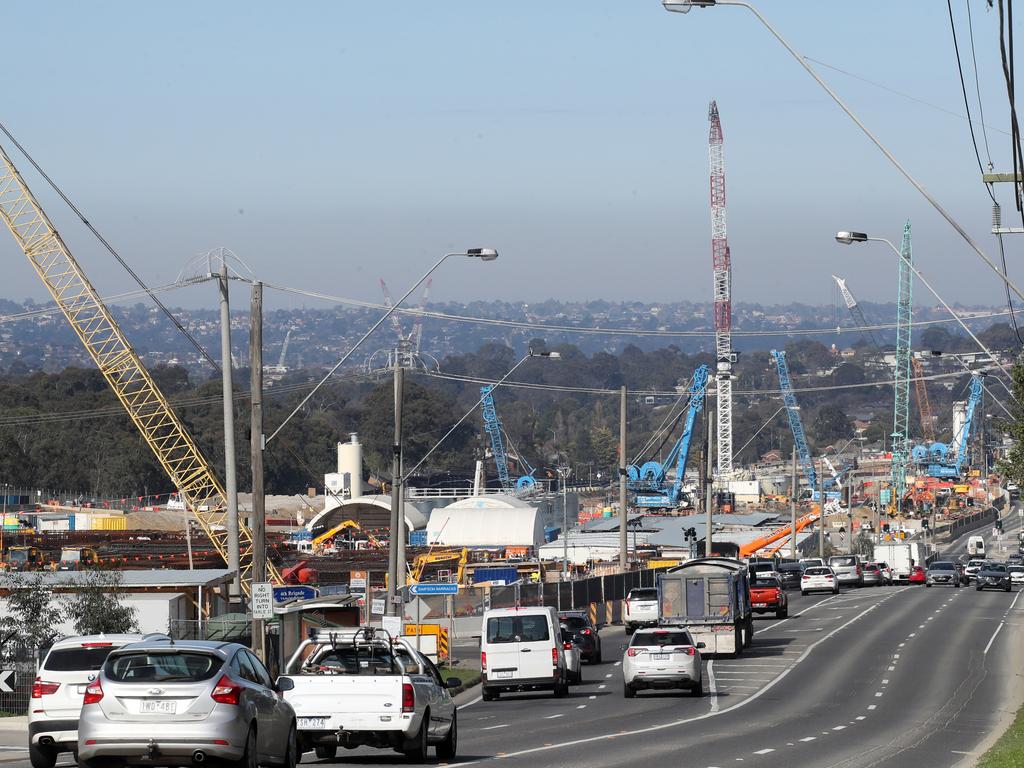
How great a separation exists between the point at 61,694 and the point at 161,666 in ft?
15.5

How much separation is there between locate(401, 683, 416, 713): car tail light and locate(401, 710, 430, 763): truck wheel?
0.32 meters

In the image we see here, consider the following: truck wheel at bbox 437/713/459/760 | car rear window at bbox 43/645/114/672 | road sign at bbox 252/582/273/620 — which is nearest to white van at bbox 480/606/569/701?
road sign at bbox 252/582/273/620

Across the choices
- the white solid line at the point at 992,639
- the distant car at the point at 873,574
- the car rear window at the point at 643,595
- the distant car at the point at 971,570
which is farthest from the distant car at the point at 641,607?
the distant car at the point at 873,574

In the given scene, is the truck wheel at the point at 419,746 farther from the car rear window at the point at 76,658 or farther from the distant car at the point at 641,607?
the distant car at the point at 641,607

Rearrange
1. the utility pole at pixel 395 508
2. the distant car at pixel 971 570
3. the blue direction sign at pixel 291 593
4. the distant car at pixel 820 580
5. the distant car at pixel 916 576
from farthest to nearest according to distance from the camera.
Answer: the distant car at pixel 916 576 → the distant car at pixel 971 570 → the distant car at pixel 820 580 → the utility pole at pixel 395 508 → the blue direction sign at pixel 291 593

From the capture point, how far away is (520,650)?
35.0m

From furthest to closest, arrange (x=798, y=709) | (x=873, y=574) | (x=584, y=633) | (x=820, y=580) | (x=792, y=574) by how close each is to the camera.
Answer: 1. (x=873, y=574)
2. (x=792, y=574)
3. (x=820, y=580)
4. (x=584, y=633)
5. (x=798, y=709)

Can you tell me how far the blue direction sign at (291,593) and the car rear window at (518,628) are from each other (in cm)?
492

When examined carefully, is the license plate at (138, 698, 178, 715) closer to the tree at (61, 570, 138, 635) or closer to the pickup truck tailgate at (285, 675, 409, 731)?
the pickup truck tailgate at (285, 675, 409, 731)

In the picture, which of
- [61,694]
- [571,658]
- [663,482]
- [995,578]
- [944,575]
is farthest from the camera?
[663,482]

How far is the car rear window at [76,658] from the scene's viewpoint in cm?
2102

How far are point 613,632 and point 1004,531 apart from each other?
134m

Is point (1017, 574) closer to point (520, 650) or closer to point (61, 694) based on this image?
point (520, 650)

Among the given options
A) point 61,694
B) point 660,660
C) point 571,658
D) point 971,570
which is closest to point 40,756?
point 61,694
